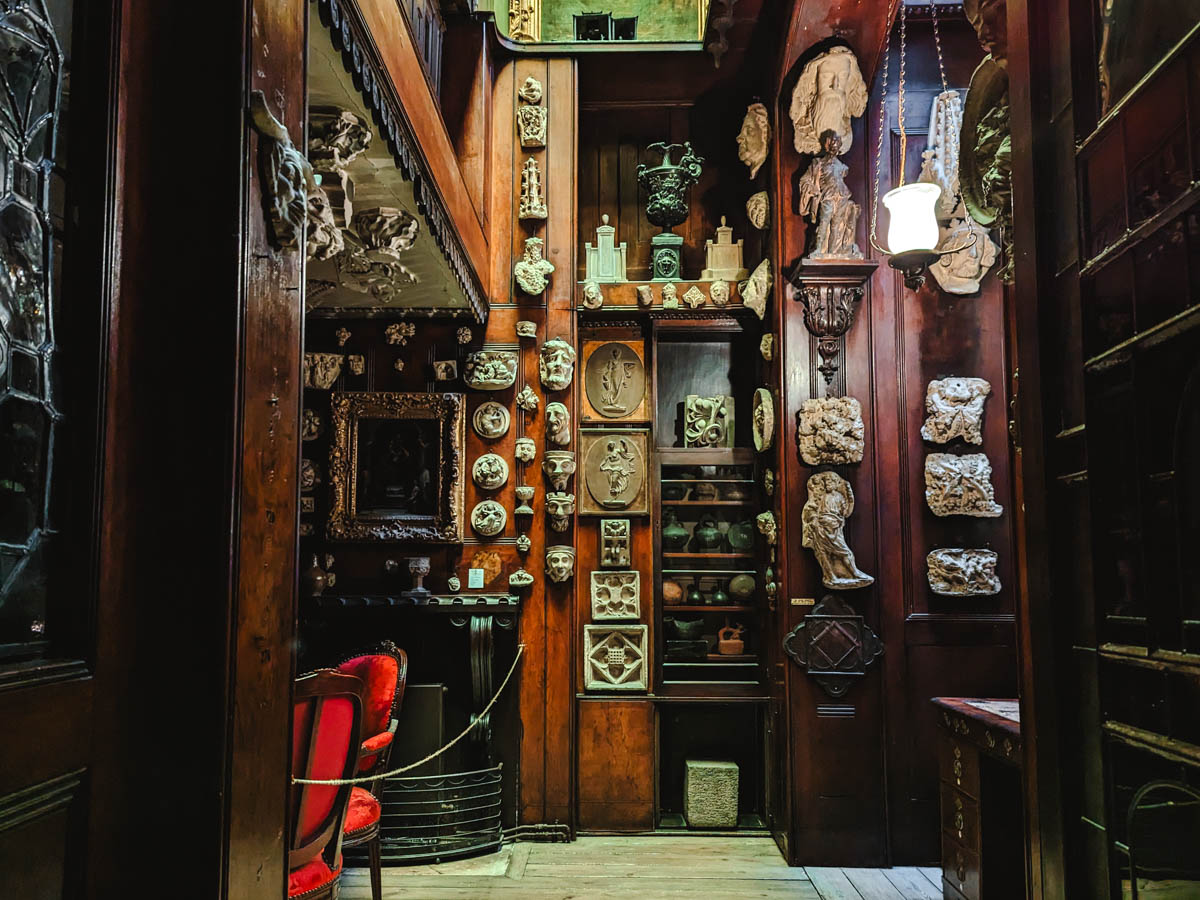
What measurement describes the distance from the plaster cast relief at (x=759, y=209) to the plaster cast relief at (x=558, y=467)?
1.80m

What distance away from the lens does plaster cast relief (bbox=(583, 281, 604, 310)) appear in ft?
17.4

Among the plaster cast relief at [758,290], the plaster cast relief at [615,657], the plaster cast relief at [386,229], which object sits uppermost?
the plaster cast relief at [758,290]

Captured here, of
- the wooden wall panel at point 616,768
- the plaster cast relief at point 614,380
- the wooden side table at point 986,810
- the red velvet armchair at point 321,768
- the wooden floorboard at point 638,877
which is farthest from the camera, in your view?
the plaster cast relief at point 614,380

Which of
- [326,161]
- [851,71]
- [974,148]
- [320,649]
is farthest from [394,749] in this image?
[851,71]

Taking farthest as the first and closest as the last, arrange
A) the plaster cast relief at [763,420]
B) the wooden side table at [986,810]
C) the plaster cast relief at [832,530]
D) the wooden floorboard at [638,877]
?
1. the plaster cast relief at [763,420]
2. the plaster cast relief at [832,530]
3. the wooden floorboard at [638,877]
4. the wooden side table at [986,810]

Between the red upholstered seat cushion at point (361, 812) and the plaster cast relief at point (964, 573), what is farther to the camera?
the plaster cast relief at point (964, 573)

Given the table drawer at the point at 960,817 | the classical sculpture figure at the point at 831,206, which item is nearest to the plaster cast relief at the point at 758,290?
the classical sculpture figure at the point at 831,206

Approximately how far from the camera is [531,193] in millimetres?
5258

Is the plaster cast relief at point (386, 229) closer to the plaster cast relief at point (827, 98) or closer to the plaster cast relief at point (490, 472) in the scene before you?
the plaster cast relief at point (490, 472)

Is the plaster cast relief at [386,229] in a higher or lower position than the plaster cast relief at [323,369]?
higher

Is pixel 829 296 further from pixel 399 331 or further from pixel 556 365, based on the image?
pixel 399 331

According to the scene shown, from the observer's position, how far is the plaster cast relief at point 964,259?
471 centimetres

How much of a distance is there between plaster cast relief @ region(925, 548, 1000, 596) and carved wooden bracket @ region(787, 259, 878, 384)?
1.13 metres

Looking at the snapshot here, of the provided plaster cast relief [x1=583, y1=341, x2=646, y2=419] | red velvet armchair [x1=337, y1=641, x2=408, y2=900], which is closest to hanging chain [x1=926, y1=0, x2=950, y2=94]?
plaster cast relief [x1=583, y1=341, x2=646, y2=419]
